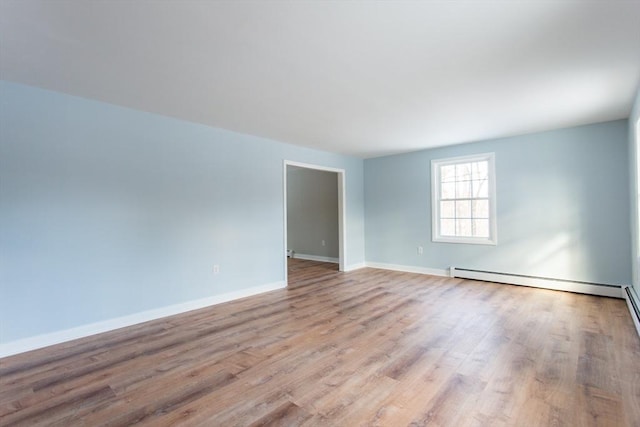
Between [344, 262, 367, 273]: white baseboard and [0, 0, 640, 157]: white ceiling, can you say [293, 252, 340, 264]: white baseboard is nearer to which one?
[344, 262, 367, 273]: white baseboard

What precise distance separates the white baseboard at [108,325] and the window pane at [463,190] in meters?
3.98

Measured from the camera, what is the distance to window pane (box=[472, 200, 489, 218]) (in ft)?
17.0

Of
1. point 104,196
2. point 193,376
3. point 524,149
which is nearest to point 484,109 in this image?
point 524,149

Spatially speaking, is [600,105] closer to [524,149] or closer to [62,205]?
[524,149]

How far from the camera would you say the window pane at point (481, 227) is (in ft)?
17.0

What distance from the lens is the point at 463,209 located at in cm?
545

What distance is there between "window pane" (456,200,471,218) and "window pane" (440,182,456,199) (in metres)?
0.18

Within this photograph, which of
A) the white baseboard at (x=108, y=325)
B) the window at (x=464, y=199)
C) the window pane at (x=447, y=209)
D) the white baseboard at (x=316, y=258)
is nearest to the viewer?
the white baseboard at (x=108, y=325)

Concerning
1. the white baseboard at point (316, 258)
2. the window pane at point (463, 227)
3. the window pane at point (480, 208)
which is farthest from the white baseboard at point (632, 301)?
the white baseboard at point (316, 258)

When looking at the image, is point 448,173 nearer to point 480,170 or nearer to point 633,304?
point 480,170

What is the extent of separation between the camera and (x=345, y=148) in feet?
18.1

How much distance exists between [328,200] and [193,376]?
226 inches

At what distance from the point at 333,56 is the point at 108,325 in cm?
342

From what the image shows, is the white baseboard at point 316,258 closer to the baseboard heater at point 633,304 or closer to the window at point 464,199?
the window at point 464,199
